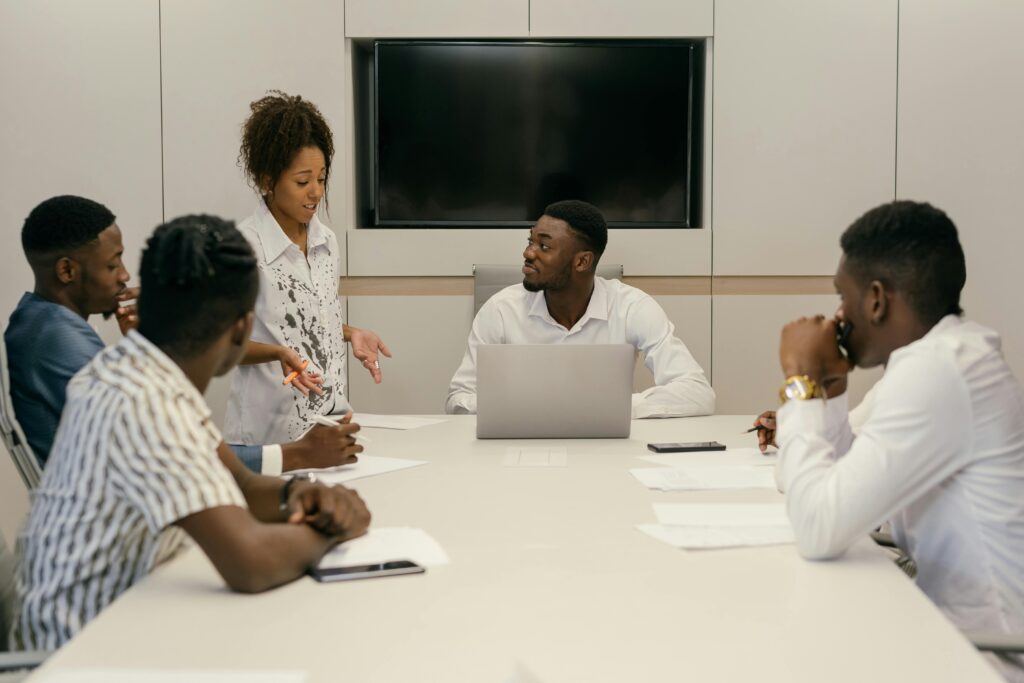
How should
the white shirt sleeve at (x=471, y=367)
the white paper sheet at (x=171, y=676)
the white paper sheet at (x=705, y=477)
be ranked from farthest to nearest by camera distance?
the white shirt sleeve at (x=471, y=367) < the white paper sheet at (x=705, y=477) < the white paper sheet at (x=171, y=676)

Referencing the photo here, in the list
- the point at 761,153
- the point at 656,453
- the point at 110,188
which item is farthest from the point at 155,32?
the point at 656,453

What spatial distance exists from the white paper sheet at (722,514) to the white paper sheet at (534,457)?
450 millimetres

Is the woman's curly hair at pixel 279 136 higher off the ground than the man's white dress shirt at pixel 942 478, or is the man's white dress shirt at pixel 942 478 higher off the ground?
the woman's curly hair at pixel 279 136

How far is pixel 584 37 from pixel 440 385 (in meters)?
1.55

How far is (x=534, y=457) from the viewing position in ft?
7.78

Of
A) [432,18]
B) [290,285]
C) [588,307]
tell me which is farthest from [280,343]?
[432,18]

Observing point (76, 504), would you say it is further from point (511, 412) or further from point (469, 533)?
point (511, 412)

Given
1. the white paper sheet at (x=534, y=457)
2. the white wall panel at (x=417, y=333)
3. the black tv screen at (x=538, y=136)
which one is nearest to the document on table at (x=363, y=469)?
the white paper sheet at (x=534, y=457)

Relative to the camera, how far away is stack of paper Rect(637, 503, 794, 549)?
1.64 m

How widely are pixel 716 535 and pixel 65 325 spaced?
1394mm

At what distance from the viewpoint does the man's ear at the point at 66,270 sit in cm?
225

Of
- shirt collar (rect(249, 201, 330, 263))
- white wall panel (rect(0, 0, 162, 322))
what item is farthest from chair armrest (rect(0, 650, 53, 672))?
white wall panel (rect(0, 0, 162, 322))

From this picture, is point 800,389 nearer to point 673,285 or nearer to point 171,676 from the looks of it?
point 171,676

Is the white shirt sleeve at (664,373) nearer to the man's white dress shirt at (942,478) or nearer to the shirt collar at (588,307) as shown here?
the shirt collar at (588,307)
